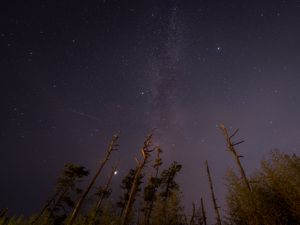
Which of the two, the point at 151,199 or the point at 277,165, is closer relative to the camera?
the point at 277,165

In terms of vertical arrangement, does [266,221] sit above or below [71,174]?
below

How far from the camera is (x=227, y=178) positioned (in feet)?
69.9

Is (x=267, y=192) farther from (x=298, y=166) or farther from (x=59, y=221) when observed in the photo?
(x=59, y=221)

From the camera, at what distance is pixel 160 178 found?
114ft

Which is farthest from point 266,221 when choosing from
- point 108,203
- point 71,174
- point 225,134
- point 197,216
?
point 71,174

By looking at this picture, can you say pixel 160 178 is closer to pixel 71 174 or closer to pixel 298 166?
pixel 71 174

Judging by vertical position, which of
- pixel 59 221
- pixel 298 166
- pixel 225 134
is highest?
pixel 225 134

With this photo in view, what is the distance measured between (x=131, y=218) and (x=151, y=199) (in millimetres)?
5058

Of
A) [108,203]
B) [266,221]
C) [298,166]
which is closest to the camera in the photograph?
[266,221]

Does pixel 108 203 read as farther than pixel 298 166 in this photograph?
Yes

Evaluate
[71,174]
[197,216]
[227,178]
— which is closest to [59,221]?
[71,174]

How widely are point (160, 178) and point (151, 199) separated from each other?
334cm

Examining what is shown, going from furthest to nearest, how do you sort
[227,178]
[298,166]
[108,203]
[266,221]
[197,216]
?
1. [197,216]
2. [108,203]
3. [227,178]
4. [298,166]
5. [266,221]

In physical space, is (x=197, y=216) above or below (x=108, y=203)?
above
